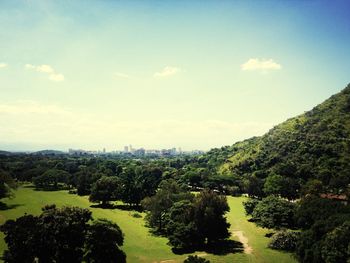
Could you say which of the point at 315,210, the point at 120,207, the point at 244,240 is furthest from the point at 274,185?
the point at 120,207

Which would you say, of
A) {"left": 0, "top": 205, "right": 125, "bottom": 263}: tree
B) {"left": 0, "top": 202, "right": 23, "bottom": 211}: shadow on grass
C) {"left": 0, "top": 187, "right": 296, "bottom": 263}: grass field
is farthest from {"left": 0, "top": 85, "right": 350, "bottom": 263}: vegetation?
{"left": 0, "top": 202, "right": 23, "bottom": 211}: shadow on grass

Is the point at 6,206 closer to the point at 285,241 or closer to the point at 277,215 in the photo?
the point at 277,215

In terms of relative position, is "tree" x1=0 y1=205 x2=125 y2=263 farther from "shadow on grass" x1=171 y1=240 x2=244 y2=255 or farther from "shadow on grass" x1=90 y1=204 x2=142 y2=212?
"shadow on grass" x1=90 y1=204 x2=142 y2=212

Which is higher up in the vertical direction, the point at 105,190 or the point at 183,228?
the point at 105,190

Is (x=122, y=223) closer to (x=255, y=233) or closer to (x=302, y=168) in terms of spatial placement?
(x=255, y=233)

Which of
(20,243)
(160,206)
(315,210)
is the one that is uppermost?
(315,210)

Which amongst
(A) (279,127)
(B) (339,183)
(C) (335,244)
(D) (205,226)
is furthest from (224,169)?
(C) (335,244)

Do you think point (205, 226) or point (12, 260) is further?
point (205, 226)

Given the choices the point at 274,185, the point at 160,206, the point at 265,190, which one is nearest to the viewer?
the point at 160,206

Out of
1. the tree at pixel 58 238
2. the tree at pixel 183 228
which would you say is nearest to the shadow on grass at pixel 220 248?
the tree at pixel 183 228
